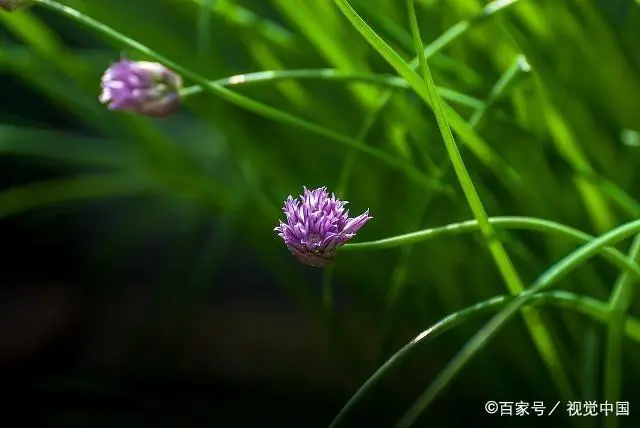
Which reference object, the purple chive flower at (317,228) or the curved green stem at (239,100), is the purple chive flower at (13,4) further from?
the purple chive flower at (317,228)

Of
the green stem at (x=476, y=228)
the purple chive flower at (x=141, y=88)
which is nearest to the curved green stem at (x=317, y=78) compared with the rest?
the purple chive flower at (x=141, y=88)

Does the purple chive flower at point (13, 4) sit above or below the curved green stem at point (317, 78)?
below

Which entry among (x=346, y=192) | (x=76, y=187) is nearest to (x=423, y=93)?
(x=346, y=192)

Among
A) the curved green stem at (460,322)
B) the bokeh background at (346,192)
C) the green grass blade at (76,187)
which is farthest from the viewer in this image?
the green grass blade at (76,187)

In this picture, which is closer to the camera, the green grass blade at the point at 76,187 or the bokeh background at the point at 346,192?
the bokeh background at the point at 346,192

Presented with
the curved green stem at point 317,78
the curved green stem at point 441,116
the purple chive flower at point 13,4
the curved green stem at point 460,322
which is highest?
the curved green stem at point 317,78

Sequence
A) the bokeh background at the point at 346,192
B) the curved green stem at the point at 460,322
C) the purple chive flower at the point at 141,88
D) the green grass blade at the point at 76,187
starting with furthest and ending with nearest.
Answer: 1. the green grass blade at the point at 76,187
2. the bokeh background at the point at 346,192
3. the purple chive flower at the point at 141,88
4. the curved green stem at the point at 460,322

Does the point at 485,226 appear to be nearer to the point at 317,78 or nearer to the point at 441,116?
the point at 441,116
